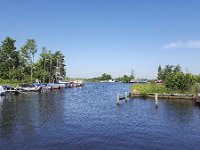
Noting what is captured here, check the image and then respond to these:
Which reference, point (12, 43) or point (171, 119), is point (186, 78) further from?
point (12, 43)

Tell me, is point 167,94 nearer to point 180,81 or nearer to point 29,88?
point 180,81

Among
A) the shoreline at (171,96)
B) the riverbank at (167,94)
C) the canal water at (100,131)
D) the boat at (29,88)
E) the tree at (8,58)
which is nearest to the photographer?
the canal water at (100,131)

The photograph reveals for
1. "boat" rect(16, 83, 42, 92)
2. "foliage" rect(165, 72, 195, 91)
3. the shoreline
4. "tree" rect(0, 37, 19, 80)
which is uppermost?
"tree" rect(0, 37, 19, 80)

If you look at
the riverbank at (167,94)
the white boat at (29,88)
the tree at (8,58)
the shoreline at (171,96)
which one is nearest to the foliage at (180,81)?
the riverbank at (167,94)

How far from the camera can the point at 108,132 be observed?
3152 cm

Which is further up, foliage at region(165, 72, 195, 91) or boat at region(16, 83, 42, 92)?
foliage at region(165, 72, 195, 91)

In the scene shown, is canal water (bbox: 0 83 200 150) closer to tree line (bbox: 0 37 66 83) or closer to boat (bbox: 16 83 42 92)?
boat (bbox: 16 83 42 92)

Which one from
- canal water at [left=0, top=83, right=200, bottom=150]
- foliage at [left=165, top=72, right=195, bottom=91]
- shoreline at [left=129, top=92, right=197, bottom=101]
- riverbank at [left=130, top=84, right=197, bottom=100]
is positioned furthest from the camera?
foliage at [left=165, top=72, right=195, bottom=91]

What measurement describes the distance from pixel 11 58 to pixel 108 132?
344 feet

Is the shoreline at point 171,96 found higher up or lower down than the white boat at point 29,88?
lower down

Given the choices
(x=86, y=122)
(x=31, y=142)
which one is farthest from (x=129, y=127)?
(x=31, y=142)

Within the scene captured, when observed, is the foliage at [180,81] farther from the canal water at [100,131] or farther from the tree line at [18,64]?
the tree line at [18,64]

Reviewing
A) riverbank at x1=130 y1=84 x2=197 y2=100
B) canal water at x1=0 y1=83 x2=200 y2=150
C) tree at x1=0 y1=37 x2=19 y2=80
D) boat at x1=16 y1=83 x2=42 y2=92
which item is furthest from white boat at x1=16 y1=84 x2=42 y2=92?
canal water at x1=0 y1=83 x2=200 y2=150

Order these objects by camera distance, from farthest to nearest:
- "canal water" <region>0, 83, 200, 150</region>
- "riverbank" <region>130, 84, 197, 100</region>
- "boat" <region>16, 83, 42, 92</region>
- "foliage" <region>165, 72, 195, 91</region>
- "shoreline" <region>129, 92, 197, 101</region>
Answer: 1. "boat" <region>16, 83, 42, 92</region>
2. "foliage" <region>165, 72, 195, 91</region>
3. "riverbank" <region>130, 84, 197, 100</region>
4. "shoreline" <region>129, 92, 197, 101</region>
5. "canal water" <region>0, 83, 200, 150</region>
